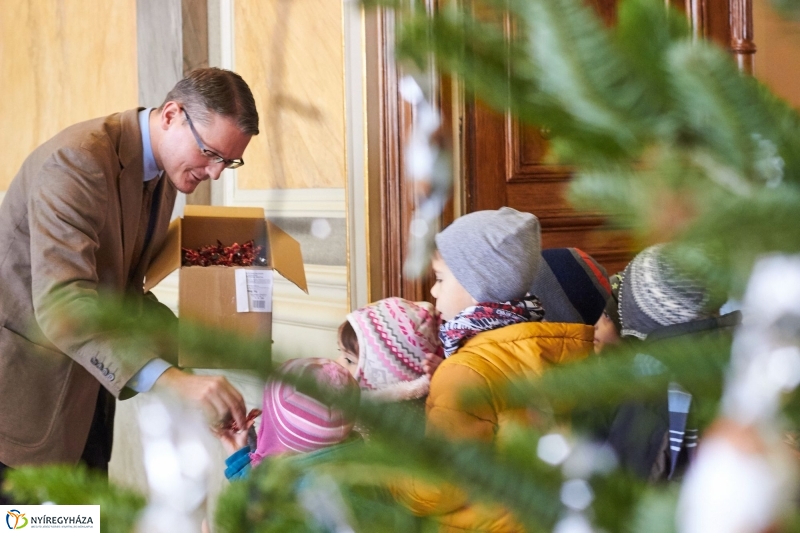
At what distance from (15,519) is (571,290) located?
1.06 metres

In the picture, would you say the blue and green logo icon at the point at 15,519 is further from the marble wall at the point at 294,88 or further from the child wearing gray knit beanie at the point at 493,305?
the marble wall at the point at 294,88

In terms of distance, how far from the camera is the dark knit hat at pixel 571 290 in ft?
5.34

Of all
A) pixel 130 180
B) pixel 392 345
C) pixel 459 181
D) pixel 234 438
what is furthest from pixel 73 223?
pixel 459 181

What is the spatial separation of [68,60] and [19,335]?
2.31 metres

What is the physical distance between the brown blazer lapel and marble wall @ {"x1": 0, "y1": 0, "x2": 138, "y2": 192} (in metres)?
1.56

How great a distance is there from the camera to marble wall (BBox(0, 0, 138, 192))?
3285mm

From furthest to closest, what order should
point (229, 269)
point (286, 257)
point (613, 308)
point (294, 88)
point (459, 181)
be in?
1. point (294, 88)
2. point (459, 181)
3. point (286, 257)
4. point (229, 269)
5. point (613, 308)

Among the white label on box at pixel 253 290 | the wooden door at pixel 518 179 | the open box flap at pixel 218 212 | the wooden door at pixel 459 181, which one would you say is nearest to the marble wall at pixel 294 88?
the wooden door at pixel 459 181

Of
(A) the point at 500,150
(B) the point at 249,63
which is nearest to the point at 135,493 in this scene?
(A) the point at 500,150

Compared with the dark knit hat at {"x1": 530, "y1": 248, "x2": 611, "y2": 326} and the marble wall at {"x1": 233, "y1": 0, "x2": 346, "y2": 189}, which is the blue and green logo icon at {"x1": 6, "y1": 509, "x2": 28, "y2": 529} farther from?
the marble wall at {"x1": 233, "y1": 0, "x2": 346, "y2": 189}

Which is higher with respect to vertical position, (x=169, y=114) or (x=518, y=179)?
(x=169, y=114)

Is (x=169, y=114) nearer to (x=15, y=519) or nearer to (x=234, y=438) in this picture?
(x=234, y=438)

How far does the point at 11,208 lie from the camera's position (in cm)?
167

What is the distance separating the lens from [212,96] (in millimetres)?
1763
